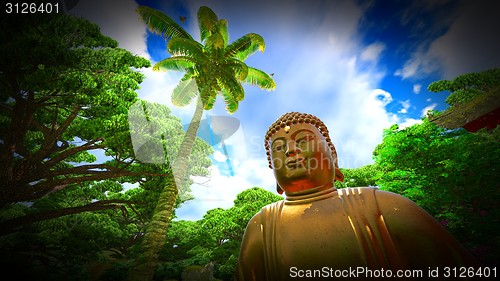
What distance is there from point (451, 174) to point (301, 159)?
25.1ft

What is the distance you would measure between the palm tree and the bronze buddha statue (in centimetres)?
567

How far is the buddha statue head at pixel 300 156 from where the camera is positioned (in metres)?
2.07

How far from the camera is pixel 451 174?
723 centimetres

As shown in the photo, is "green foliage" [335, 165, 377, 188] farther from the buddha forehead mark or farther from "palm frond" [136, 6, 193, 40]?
the buddha forehead mark

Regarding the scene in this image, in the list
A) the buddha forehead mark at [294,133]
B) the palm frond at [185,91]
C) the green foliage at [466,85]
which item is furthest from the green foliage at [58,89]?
the green foliage at [466,85]

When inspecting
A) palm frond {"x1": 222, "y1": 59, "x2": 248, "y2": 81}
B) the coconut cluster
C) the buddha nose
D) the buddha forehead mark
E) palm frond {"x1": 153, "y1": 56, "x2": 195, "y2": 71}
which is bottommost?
the buddha nose

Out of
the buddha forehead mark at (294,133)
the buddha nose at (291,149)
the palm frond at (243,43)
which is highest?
the palm frond at (243,43)

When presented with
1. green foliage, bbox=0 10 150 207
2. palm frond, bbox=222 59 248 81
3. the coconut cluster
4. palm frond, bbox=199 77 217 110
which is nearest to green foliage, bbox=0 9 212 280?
green foliage, bbox=0 10 150 207

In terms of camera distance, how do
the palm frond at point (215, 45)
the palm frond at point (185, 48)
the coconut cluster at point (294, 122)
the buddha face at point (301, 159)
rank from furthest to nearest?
1. the palm frond at point (215, 45)
2. the palm frond at point (185, 48)
3. the coconut cluster at point (294, 122)
4. the buddha face at point (301, 159)

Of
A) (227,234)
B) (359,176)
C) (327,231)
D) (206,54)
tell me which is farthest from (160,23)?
(359,176)

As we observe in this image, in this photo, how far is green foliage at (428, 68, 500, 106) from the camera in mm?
9719

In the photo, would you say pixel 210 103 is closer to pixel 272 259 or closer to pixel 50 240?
pixel 50 240

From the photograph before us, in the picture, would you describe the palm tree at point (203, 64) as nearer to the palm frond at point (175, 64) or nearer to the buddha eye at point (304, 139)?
the palm frond at point (175, 64)

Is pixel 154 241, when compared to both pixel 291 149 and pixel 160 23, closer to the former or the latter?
pixel 291 149
